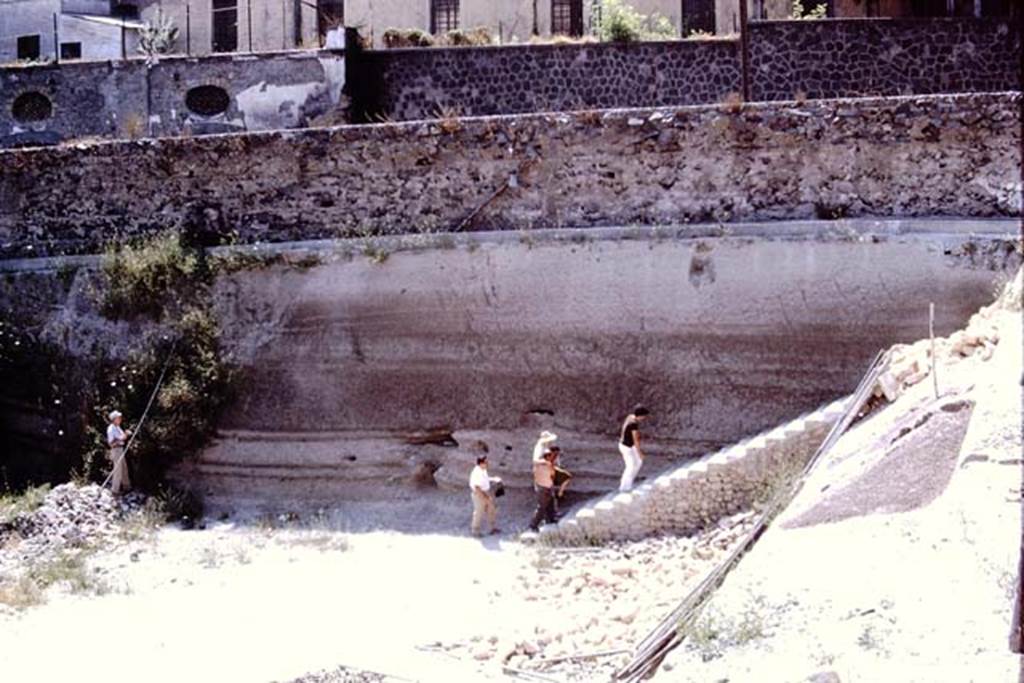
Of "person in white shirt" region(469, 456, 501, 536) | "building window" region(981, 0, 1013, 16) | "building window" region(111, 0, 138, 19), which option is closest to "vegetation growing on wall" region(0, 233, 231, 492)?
"person in white shirt" region(469, 456, 501, 536)

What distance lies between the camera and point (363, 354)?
14758 millimetres

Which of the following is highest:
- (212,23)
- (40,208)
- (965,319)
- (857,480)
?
(212,23)

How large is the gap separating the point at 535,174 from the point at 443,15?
29.0 feet

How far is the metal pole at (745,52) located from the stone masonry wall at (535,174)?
2.98m

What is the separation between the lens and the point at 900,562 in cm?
883

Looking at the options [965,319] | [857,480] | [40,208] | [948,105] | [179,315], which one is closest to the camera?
[857,480]

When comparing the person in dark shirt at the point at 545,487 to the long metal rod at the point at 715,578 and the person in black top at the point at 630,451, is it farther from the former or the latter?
the long metal rod at the point at 715,578

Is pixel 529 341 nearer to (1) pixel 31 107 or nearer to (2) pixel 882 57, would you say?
(2) pixel 882 57

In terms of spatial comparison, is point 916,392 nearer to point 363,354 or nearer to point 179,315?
point 363,354

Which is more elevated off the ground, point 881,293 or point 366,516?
point 881,293

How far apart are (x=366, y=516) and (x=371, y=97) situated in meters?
7.74

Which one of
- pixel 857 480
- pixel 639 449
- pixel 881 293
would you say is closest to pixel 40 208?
pixel 639 449

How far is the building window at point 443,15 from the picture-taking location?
23.0 metres

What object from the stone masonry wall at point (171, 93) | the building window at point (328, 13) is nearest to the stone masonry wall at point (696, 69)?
the stone masonry wall at point (171, 93)
